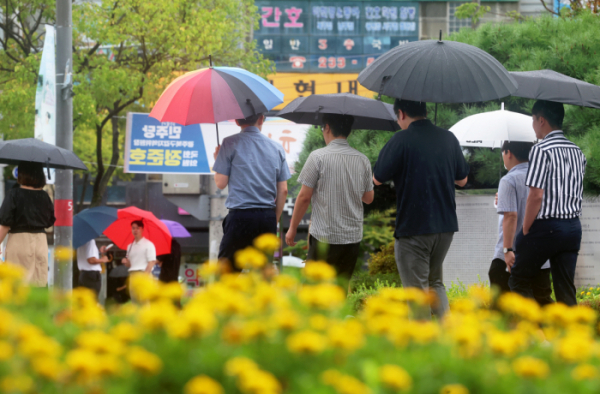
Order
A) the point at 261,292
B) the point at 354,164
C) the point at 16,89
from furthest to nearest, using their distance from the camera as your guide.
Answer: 1. the point at 16,89
2. the point at 354,164
3. the point at 261,292

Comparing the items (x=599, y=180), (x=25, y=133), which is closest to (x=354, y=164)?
(x=599, y=180)

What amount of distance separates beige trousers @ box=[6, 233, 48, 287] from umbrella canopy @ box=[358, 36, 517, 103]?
3.40m

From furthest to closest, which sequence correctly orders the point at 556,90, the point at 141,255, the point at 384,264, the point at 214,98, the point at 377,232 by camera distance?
the point at 377,232
the point at 384,264
the point at 141,255
the point at 556,90
the point at 214,98

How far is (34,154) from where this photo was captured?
20.7 ft

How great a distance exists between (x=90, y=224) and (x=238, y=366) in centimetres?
998

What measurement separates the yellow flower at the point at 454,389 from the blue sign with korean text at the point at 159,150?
14649 mm

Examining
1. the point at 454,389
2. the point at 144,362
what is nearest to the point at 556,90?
the point at 454,389

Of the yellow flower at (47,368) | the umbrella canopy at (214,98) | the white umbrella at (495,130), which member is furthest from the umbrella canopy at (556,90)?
the yellow flower at (47,368)

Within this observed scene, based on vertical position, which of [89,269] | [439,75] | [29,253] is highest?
[439,75]

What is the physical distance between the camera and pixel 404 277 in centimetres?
403

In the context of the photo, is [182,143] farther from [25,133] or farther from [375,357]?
[375,357]

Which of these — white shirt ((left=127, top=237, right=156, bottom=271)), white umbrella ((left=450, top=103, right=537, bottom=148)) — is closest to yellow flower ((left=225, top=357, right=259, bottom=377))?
white umbrella ((left=450, top=103, right=537, bottom=148))

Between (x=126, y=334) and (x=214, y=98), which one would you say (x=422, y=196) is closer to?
(x=214, y=98)

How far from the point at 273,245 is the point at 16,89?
13013mm
